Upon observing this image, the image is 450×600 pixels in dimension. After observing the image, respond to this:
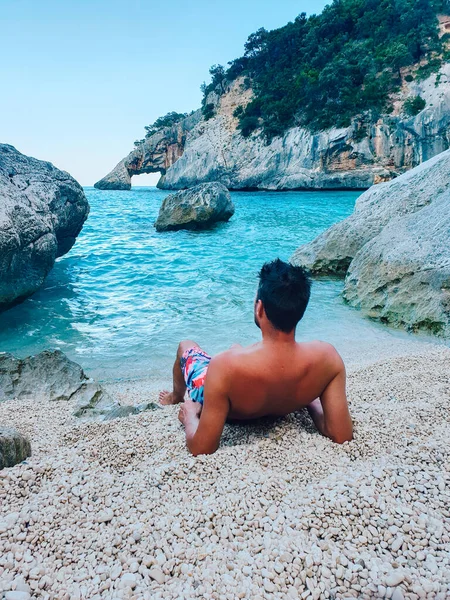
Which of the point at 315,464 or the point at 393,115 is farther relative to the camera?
the point at 393,115

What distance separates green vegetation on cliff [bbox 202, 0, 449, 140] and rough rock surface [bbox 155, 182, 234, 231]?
2920 cm

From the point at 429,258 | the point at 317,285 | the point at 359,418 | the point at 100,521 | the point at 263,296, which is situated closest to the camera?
the point at 100,521

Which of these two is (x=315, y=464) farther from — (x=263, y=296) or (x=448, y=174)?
(x=448, y=174)

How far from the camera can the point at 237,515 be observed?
179 cm

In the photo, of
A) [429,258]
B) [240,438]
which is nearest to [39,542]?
[240,438]

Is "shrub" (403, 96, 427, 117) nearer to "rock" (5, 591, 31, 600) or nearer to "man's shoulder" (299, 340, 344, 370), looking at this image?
"man's shoulder" (299, 340, 344, 370)

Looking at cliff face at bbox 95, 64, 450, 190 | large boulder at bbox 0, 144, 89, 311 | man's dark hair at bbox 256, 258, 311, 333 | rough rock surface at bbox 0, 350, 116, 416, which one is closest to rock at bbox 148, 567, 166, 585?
man's dark hair at bbox 256, 258, 311, 333

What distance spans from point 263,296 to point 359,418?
1.21 m

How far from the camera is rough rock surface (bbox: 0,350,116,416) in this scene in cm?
405

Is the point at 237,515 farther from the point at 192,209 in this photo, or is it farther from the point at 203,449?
the point at 192,209

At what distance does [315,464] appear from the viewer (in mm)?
2203

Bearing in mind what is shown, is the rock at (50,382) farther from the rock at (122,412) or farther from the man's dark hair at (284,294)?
the man's dark hair at (284,294)

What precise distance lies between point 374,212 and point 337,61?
145 ft

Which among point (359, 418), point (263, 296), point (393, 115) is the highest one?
point (393, 115)
